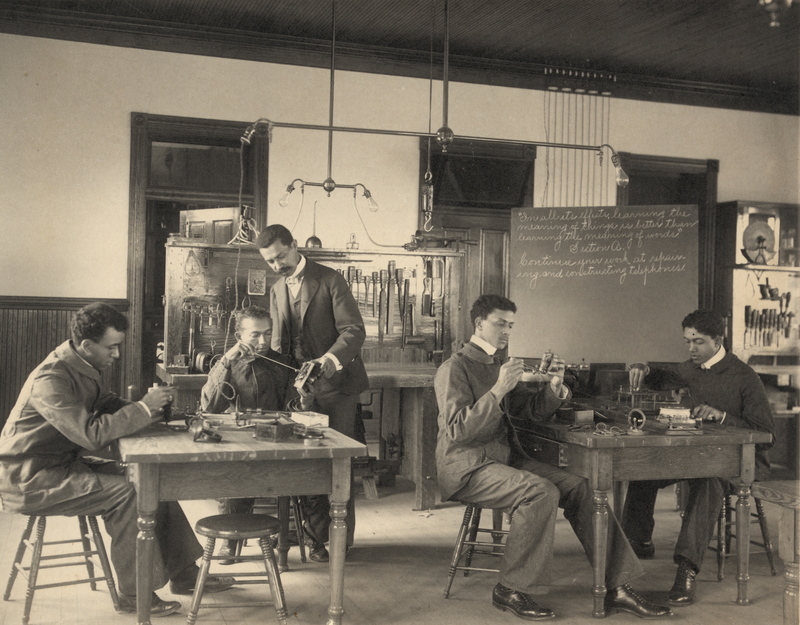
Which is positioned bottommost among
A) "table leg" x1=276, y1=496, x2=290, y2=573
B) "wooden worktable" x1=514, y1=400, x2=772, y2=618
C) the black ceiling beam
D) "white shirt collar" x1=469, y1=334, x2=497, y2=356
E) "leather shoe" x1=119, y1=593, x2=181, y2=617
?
"leather shoe" x1=119, y1=593, x2=181, y2=617

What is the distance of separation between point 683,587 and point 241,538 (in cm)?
207

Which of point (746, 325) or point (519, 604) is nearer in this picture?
point (519, 604)

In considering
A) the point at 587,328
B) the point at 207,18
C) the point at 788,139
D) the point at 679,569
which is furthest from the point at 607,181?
the point at 679,569

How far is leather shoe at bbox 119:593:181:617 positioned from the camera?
352 cm

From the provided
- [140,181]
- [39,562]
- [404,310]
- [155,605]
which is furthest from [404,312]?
[39,562]

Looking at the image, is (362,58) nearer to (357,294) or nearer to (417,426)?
(357,294)

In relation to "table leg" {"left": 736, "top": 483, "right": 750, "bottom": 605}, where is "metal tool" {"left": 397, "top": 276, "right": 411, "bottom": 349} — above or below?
above

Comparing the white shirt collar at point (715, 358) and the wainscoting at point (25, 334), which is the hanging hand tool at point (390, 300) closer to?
the wainscoting at point (25, 334)

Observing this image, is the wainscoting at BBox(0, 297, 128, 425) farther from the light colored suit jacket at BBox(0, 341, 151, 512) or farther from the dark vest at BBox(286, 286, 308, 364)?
the light colored suit jacket at BBox(0, 341, 151, 512)

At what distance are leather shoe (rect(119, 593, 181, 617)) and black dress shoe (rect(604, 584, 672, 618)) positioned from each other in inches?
73.7

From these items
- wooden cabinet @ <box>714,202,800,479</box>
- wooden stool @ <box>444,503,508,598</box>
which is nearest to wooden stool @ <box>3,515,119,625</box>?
wooden stool @ <box>444,503,508,598</box>

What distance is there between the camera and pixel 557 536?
506cm

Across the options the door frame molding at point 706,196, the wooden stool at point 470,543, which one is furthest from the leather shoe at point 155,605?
the door frame molding at point 706,196

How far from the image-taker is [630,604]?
12.0ft
